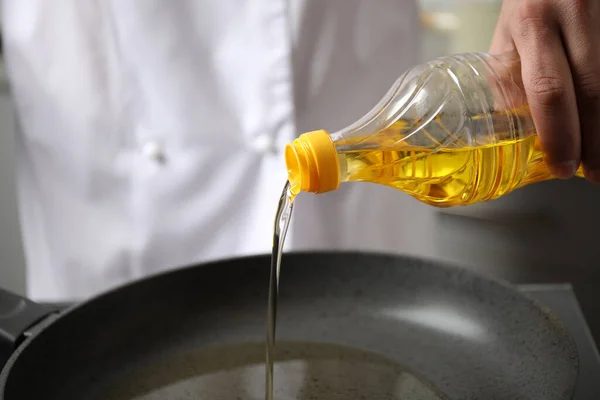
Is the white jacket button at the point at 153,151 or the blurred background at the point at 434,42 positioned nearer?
the white jacket button at the point at 153,151

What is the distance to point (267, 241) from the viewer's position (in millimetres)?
790

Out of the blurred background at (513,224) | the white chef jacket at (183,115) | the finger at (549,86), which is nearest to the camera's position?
the finger at (549,86)

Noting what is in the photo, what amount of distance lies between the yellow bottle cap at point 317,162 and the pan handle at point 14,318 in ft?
0.77

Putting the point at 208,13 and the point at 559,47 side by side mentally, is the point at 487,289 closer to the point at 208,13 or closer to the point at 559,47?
the point at 559,47

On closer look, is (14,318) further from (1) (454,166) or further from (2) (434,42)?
(2) (434,42)

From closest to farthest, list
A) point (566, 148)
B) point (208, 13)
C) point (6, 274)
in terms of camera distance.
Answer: point (566, 148) → point (208, 13) → point (6, 274)

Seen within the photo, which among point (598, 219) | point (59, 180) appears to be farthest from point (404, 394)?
point (598, 219)

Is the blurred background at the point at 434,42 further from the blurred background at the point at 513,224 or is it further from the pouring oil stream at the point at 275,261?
the pouring oil stream at the point at 275,261

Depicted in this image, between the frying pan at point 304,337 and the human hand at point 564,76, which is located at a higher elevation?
the human hand at point 564,76

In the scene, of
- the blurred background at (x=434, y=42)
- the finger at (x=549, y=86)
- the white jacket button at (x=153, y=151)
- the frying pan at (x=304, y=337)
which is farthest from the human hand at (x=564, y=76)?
the blurred background at (x=434, y=42)

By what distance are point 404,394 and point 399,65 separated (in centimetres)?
43

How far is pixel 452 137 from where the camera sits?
49 centimetres

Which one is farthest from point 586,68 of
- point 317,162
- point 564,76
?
point 317,162

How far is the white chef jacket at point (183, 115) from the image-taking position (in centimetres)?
73
